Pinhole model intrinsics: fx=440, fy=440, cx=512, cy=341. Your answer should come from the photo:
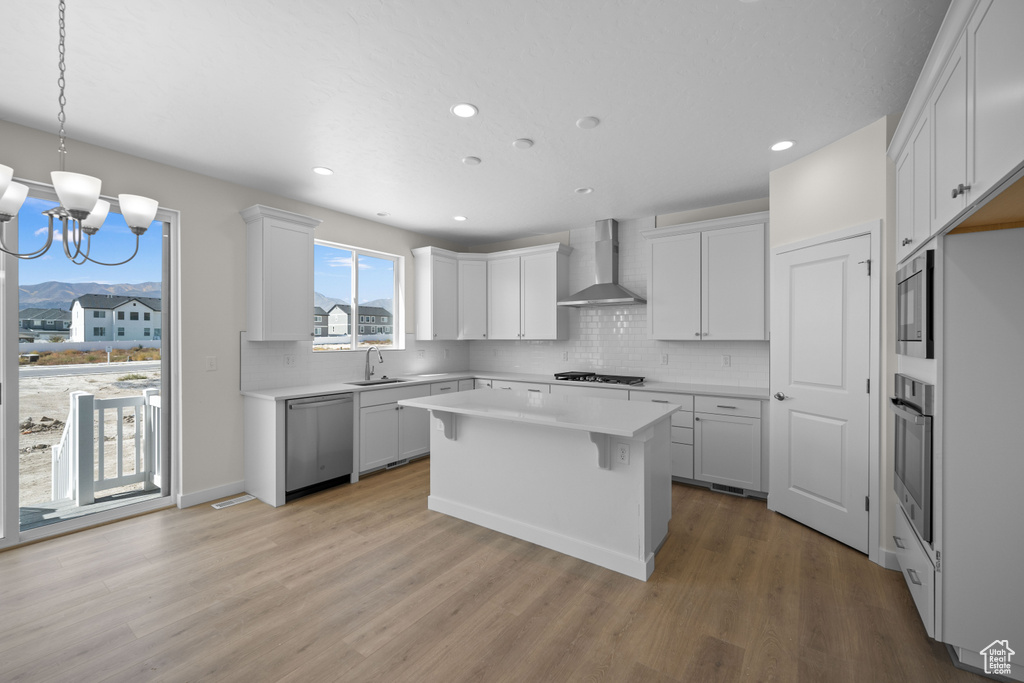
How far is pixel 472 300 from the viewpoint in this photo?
5.79 m

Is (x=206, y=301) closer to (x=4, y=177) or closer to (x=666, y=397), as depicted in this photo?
(x=4, y=177)

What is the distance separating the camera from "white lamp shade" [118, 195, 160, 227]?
1903 millimetres

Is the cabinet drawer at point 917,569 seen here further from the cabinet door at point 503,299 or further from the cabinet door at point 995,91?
the cabinet door at point 503,299

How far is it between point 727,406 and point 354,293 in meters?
4.00

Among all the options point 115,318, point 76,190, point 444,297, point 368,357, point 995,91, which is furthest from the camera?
point 444,297

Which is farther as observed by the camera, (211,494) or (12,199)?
(211,494)

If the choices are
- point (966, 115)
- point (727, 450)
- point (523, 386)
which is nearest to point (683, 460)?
point (727, 450)

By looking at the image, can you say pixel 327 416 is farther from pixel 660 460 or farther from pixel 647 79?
pixel 647 79

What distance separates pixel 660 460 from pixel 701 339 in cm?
181

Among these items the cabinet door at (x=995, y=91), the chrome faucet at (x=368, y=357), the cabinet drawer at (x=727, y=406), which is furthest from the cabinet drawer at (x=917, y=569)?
the chrome faucet at (x=368, y=357)

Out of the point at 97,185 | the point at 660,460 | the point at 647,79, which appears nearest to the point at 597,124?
the point at 647,79

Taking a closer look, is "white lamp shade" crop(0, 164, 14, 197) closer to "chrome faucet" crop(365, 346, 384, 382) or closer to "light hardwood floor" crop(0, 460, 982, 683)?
"light hardwood floor" crop(0, 460, 982, 683)

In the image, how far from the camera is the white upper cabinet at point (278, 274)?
377 cm

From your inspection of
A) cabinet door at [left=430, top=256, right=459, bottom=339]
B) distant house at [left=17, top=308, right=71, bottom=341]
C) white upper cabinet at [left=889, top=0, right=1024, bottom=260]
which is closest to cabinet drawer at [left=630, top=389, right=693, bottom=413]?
white upper cabinet at [left=889, top=0, right=1024, bottom=260]
